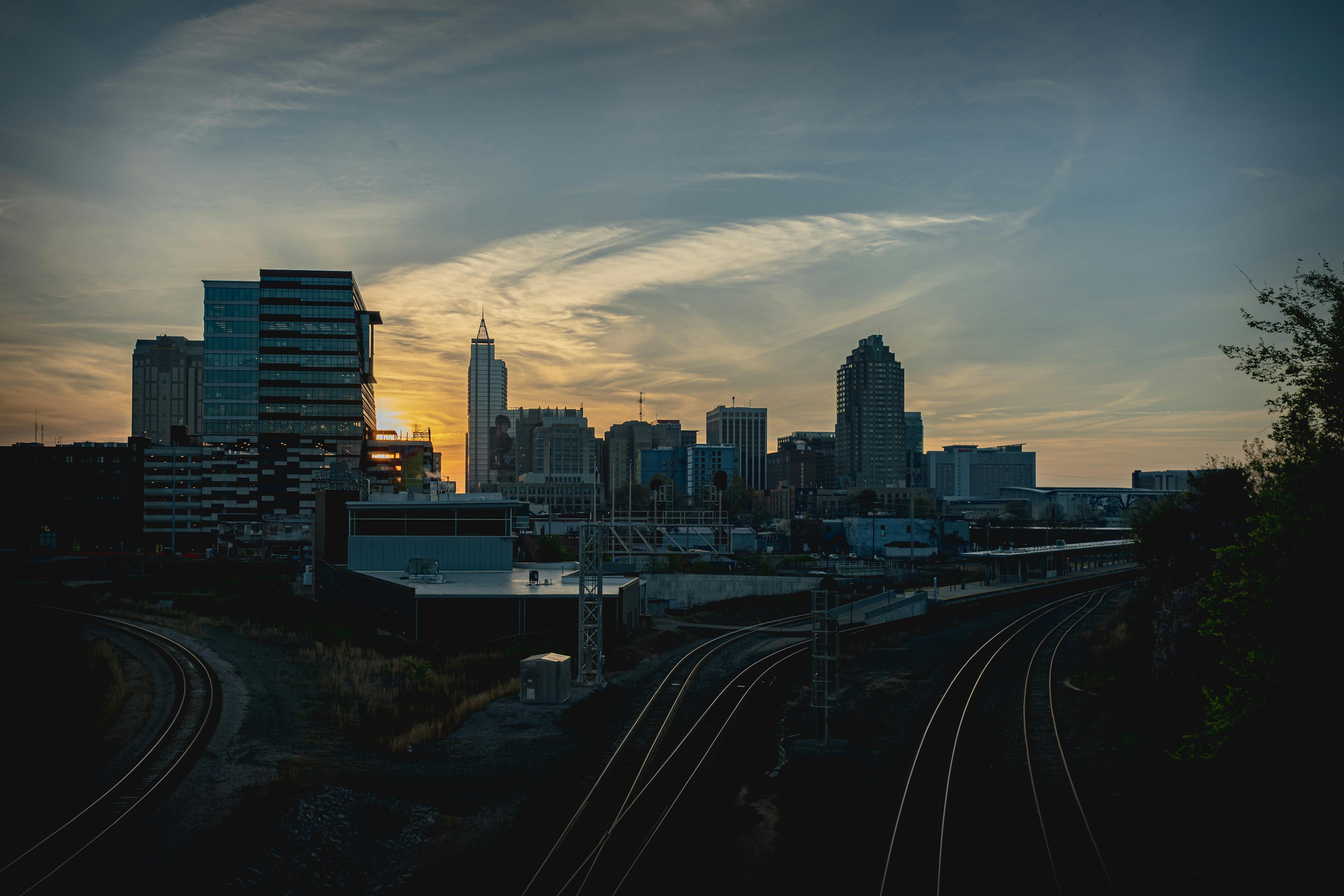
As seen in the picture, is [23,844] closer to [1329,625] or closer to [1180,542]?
[1329,625]

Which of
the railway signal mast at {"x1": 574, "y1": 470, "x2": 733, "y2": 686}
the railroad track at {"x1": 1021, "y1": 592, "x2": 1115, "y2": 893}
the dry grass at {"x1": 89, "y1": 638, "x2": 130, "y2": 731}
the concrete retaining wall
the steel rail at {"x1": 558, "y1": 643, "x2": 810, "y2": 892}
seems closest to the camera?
the steel rail at {"x1": 558, "y1": 643, "x2": 810, "y2": 892}

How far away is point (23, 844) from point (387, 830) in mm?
7228

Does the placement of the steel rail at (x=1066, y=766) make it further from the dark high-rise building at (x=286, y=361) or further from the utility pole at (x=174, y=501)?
the dark high-rise building at (x=286, y=361)

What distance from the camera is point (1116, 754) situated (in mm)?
26250

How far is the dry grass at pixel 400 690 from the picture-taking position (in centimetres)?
2781

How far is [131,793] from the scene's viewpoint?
20172mm

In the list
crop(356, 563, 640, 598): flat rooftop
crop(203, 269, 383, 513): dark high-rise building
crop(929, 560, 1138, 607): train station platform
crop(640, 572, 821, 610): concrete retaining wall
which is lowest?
crop(929, 560, 1138, 607): train station platform

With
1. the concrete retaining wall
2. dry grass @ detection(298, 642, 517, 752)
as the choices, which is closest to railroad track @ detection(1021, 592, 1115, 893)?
dry grass @ detection(298, 642, 517, 752)

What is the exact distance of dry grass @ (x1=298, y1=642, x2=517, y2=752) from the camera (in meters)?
27.8

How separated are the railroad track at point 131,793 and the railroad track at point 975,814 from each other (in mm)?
16309

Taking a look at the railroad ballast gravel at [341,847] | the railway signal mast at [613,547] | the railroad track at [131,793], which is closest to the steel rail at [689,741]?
the railroad ballast gravel at [341,847]

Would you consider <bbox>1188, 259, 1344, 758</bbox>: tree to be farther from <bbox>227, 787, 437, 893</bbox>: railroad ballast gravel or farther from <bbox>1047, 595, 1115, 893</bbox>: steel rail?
<bbox>227, 787, 437, 893</bbox>: railroad ballast gravel

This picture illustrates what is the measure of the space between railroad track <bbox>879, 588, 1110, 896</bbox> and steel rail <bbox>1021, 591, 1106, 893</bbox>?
1.5 inches

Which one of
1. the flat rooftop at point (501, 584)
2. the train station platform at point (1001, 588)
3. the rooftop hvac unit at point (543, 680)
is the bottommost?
the train station platform at point (1001, 588)
